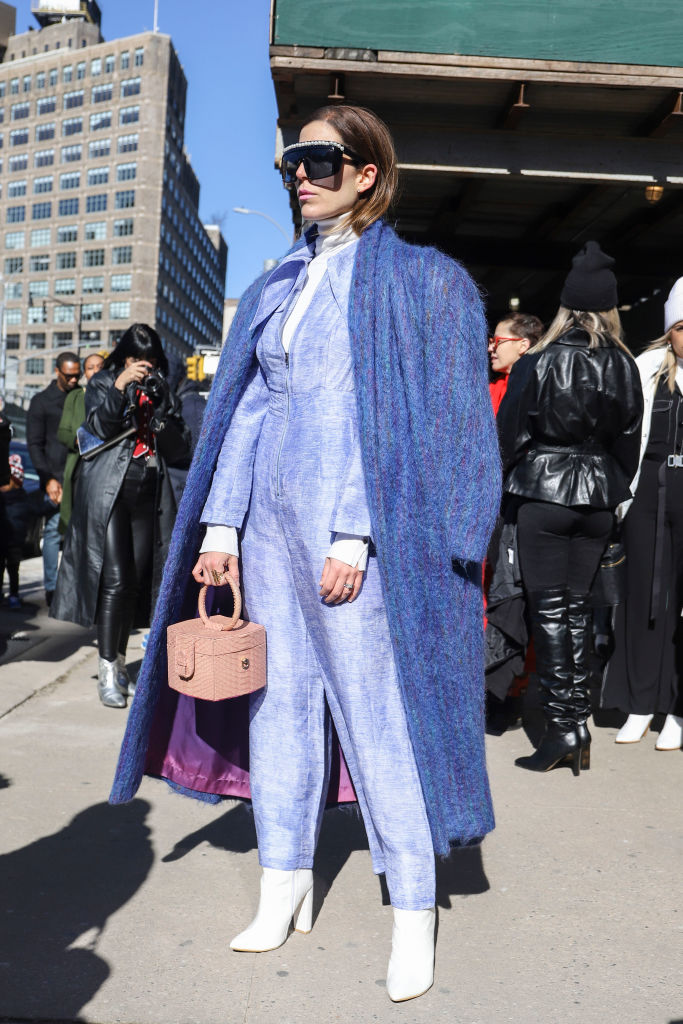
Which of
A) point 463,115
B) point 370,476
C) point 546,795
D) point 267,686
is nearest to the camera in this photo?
point 370,476

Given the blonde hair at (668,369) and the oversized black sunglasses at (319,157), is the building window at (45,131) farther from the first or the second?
the oversized black sunglasses at (319,157)

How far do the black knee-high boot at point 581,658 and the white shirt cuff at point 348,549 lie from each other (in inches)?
85.6

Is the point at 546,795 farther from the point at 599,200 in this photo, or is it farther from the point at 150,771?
the point at 599,200

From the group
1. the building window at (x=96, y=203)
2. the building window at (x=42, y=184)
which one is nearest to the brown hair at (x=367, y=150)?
the building window at (x=96, y=203)

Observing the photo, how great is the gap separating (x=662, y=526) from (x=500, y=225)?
6.29m

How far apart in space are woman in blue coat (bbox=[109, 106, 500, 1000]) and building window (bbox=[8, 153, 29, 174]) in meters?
131

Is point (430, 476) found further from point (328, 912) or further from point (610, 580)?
point (610, 580)

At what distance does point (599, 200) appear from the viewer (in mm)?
8969

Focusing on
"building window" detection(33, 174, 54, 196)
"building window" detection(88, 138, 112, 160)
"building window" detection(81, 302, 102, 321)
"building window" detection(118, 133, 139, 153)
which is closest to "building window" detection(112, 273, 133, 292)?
"building window" detection(81, 302, 102, 321)

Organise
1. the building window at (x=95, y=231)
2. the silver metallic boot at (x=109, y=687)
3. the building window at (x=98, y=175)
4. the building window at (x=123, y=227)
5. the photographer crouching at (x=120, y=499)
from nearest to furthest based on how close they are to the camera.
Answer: the silver metallic boot at (x=109, y=687)
the photographer crouching at (x=120, y=499)
the building window at (x=123, y=227)
the building window at (x=95, y=231)
the building window at (x=98, y=175)

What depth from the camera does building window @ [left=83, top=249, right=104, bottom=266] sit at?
114125 mm

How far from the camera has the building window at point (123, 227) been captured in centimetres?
11175

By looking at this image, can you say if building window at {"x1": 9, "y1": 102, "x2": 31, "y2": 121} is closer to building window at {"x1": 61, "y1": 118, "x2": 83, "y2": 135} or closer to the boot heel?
building window at {"x1": 61, "y1": 118, "x2": 83, "y2": 135}

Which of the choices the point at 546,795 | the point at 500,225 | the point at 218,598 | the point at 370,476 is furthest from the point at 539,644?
the point at 500,225
